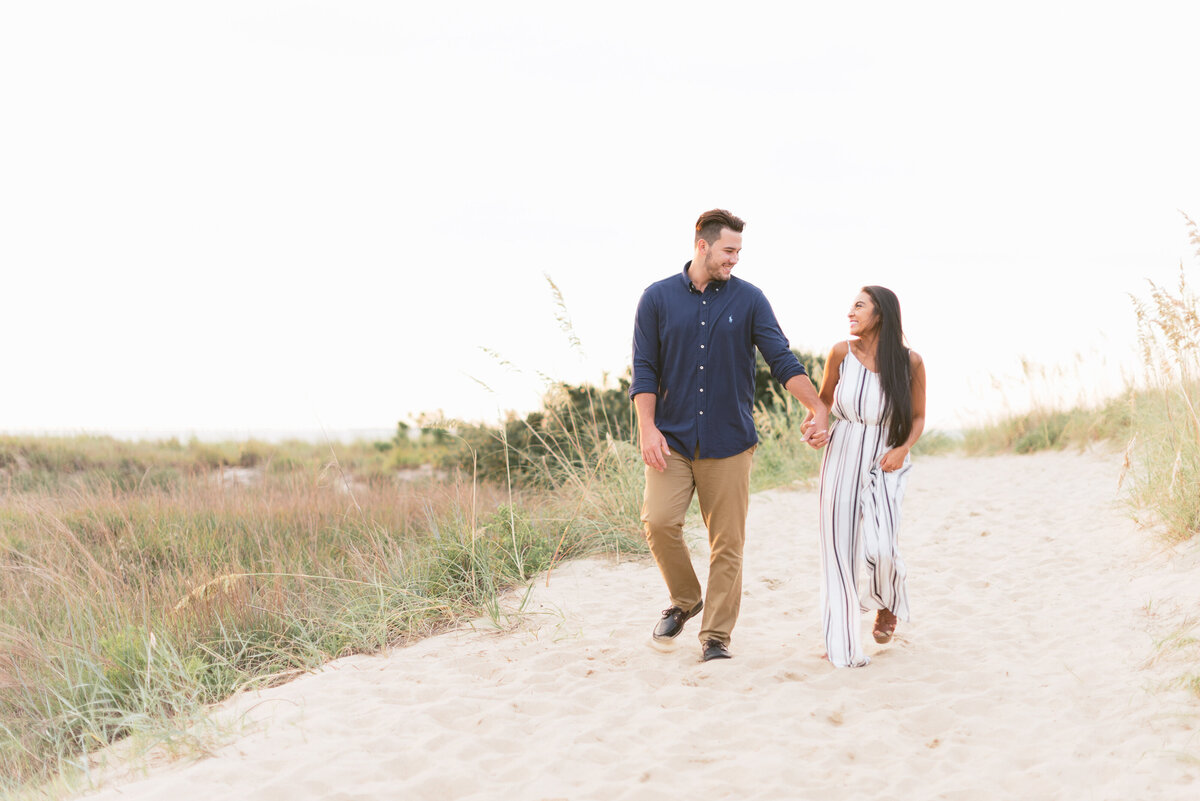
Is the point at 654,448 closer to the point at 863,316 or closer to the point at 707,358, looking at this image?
the point at 707,358

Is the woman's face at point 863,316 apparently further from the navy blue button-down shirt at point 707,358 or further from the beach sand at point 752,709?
the beach sand at point 752,709

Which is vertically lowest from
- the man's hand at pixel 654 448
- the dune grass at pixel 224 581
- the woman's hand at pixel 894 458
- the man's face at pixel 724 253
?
the dune grass at pixel 224 581

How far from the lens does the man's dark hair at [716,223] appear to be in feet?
14.5

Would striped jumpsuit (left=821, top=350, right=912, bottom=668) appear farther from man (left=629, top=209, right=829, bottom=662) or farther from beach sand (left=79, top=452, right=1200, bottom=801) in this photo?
beach sand (left=79, top=452, right=1200, bottom=801)

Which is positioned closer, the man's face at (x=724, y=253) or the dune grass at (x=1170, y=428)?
the man's face at (x=724, y=253)

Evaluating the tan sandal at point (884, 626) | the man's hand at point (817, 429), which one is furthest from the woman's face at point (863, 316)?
the tan sandal at point (884, 626)

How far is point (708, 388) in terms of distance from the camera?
452 centimetres

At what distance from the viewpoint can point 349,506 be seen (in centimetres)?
863

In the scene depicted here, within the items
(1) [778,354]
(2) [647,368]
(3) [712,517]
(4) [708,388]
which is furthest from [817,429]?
(2) [647,368]

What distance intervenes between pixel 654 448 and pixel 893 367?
123 centimetres

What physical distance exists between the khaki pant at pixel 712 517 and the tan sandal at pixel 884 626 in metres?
0.80

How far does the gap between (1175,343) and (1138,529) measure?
2.08 m

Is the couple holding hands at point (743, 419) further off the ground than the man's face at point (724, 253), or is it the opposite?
the man's face at point (724, 253)

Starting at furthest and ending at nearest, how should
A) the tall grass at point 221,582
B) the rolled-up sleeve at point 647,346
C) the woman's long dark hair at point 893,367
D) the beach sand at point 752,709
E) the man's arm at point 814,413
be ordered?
the tall grass at point 221,582, the rolled-up sleeve at point 647,346, the woman's long dark hair at point 893,367, the man's arm at point 814,413, the beach sand at point 752,709
